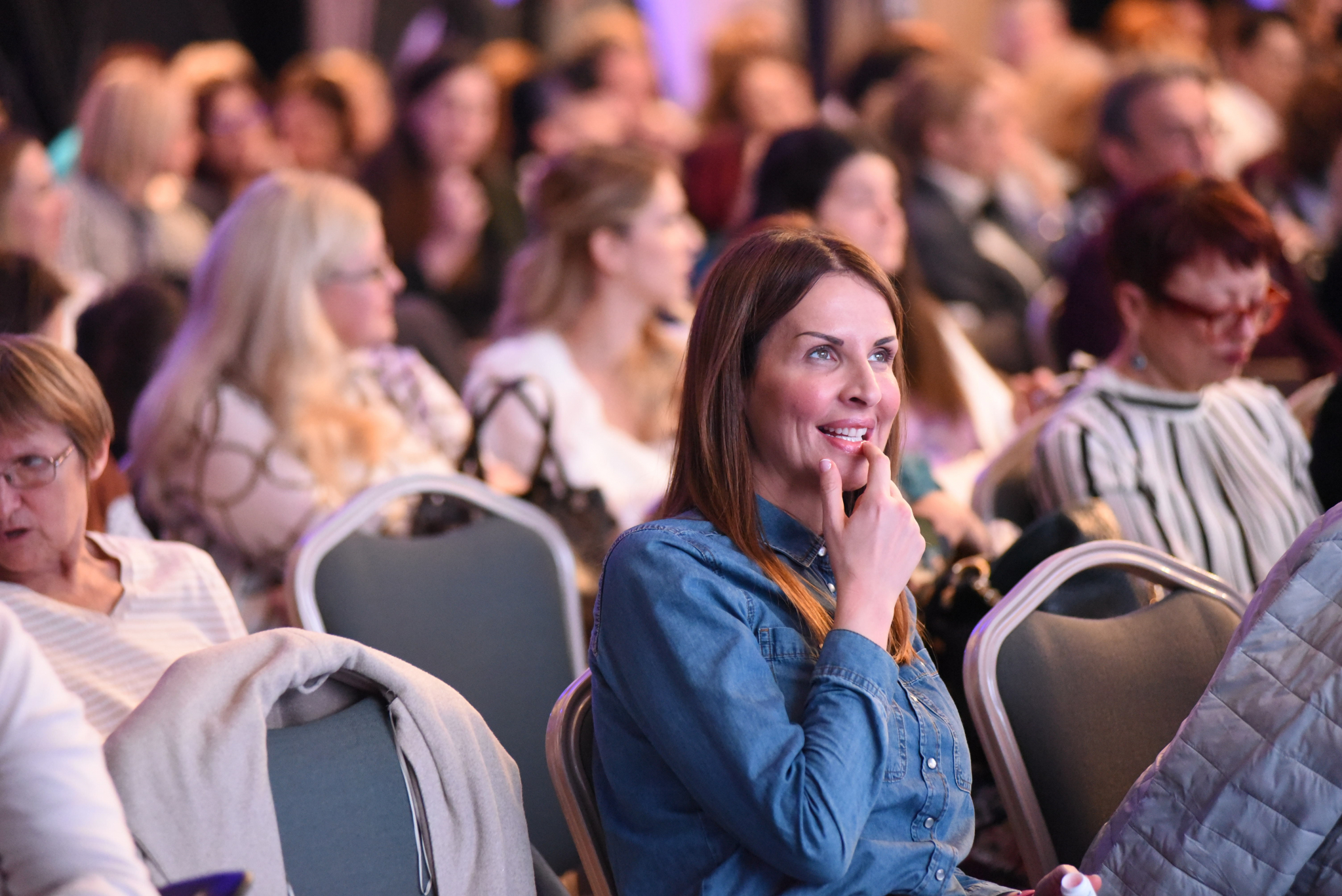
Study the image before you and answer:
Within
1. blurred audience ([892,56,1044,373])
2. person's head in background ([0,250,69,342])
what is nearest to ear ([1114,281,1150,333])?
blurred audience ([892,56,1044,373])

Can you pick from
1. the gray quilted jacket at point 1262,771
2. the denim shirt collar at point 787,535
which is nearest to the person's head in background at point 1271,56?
the gray quilted jacket at point 1262,771

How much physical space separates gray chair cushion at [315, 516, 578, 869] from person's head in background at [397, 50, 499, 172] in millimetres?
→ 3192

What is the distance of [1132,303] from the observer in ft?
8.63

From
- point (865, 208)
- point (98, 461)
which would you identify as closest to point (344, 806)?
point (98, 461)

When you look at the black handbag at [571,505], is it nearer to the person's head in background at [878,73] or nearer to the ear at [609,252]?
the ear at [609,252]

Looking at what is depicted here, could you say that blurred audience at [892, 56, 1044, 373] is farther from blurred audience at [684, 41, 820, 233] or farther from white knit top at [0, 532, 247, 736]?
white knit top at [0, 532, 247, 736]

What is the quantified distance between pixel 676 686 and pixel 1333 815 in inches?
28.0

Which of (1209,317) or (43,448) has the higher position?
(1209,317)

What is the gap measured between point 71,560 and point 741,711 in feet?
3.45

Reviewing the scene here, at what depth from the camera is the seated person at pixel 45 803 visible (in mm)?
1228

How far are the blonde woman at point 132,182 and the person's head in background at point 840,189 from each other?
2001 mm

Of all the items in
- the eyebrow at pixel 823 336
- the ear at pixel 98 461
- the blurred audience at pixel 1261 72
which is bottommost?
the ear at pixel 98 461

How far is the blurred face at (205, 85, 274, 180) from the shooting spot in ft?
17.4

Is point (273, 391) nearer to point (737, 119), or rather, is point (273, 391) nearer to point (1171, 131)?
point (1171, 131)
